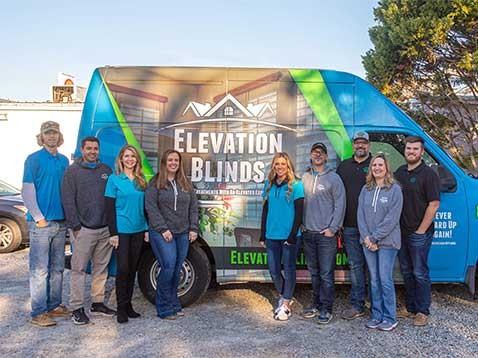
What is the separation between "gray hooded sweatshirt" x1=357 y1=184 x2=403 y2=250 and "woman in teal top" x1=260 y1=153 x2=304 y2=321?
2.19ft

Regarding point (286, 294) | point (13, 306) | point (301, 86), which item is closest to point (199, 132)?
point (301, 86)

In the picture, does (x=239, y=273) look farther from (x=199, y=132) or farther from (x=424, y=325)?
(x=424, y=325)

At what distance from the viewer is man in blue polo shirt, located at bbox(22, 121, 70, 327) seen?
4.57m

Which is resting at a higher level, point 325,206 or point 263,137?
point 263,137

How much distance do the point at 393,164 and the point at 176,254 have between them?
105 inches

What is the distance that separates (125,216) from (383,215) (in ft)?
8.48

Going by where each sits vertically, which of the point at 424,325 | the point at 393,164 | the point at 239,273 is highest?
the point at 393,164

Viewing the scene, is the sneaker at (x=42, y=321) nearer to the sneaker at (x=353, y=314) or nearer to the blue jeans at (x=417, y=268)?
the sneaker at (x=353, y=314)

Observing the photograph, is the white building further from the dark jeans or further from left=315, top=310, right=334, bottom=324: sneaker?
left=315, top=310, right=334, bottom=324: sneaker

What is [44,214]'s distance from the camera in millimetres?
4637

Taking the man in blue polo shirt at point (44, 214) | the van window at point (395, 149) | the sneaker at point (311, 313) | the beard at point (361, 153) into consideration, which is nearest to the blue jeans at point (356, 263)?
the sneaker at point (311, 313)

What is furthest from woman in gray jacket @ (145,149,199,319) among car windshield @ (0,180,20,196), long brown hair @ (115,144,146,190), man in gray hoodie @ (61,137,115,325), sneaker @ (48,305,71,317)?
car windshield @ (0,180,20,196)

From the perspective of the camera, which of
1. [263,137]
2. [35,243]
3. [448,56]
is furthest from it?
[448,56]

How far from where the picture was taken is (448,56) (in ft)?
31.4
